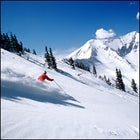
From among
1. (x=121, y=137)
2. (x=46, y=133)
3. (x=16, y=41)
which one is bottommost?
A: (x=121, y=137)

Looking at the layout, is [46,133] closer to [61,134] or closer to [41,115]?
[61,134]

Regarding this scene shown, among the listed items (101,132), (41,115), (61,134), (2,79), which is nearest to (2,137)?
(61,134)

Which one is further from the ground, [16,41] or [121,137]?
[16,41]

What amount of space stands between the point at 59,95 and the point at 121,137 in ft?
21.5

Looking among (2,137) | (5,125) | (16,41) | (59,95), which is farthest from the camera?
(16,41)

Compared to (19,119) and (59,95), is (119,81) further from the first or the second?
(19,119)

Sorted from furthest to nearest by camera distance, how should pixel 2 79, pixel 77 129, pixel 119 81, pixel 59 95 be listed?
1. pixel 119 81
2. pixel 59 95
3. pixel 2 79
4. pixel 77 129

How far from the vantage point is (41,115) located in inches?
321

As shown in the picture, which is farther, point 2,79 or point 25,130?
point 2,79

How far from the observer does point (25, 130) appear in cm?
630

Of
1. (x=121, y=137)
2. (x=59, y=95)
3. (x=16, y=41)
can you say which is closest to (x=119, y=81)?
(x=16, y=41)

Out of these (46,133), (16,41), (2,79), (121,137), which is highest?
(16,41)

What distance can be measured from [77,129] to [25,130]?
219 centimetres

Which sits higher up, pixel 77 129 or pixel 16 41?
pixel 16 41
